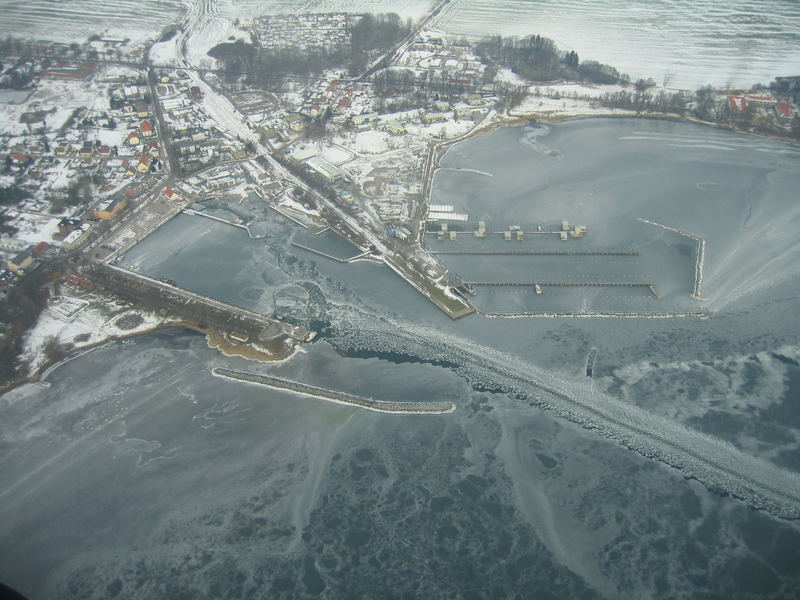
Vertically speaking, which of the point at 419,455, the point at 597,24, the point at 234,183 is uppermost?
the point at 597,24

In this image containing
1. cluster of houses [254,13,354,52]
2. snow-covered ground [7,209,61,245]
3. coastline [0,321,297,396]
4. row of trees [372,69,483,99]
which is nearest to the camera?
coastline [0,321,297,396]

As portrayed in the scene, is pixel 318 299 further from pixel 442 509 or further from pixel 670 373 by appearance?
pixel 670 373

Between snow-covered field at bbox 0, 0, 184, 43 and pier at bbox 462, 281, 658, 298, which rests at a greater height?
snow-covered field at bbox 0, 0, 184, 43

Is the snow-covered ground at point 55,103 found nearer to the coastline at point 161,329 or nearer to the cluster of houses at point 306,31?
the cluster of houses at point 306,31

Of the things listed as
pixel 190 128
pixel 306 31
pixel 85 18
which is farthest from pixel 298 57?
pixel 85 18

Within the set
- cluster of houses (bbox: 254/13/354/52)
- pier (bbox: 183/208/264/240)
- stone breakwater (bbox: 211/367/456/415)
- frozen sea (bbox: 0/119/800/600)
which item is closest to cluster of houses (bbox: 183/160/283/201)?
pier (bbox: 183/208/264/240)

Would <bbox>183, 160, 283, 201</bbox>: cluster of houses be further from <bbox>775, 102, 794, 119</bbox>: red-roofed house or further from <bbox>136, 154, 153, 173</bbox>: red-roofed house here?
<bbox>775, 102, 794, 119</bbox>: red-roofed house

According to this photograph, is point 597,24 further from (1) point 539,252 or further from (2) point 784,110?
(1) point 539,252
